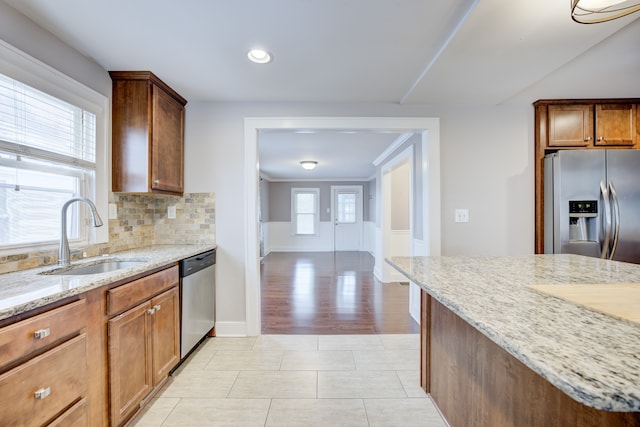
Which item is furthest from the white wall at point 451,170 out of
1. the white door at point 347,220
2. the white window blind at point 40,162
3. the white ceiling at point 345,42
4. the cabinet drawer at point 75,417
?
the white door at point 347,220

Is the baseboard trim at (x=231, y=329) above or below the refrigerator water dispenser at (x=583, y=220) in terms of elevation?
below

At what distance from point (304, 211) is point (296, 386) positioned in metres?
6.75

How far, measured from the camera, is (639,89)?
241cm

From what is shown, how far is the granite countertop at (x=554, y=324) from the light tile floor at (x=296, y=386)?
94 centimetres

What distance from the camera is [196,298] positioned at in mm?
2301

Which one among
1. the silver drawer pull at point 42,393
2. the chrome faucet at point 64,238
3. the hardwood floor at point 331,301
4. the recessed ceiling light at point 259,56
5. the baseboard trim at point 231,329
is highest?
the recessed ceiling light at point 259,56

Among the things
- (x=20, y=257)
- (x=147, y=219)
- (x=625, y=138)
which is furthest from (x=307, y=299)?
(x=625, y=138)

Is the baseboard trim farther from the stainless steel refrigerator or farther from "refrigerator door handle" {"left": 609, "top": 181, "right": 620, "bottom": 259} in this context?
"refrigerator door handle" {"left": 609, "top": 181, "right": 620, "bottom": 259}

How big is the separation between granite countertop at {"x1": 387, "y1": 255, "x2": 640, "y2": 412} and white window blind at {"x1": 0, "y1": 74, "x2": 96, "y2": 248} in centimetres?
210

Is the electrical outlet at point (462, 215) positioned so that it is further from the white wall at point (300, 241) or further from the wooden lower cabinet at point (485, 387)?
the white wall at point (300, 241)

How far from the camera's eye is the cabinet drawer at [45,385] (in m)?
0.95

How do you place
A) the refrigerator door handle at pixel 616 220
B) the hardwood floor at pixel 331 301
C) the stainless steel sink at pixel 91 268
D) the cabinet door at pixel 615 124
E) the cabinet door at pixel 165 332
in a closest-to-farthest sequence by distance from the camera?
the stainless steel sink at pixel 91 268, the cabinet door at pixel 165 332, the refrigerator door handle at pixel 616 220, the cabinet door at pixel 615 124, the hardwood floor at pixel 331 301

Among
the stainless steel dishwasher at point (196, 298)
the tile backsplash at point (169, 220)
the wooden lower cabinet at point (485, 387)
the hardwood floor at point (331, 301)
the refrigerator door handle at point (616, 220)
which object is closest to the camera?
the wooden lower cabinet at point (485, 387)

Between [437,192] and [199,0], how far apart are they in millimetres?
2289
